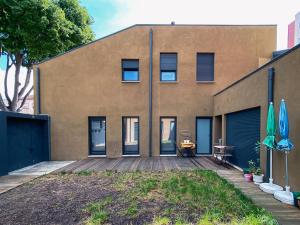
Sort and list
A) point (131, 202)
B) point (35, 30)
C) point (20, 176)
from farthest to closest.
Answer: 1. point (35, 30)
2. point (20, 176)
3. point (131, 202)

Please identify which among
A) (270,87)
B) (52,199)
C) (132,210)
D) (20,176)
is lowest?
(20,176)

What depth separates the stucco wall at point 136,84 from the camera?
9555 millimetres

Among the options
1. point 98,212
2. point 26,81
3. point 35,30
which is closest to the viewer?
point 98,212

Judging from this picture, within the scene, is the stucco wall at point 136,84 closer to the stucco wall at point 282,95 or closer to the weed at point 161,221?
the stucco wall at point 282,95

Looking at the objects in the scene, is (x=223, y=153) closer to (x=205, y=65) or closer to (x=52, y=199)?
(x=205, y=65)

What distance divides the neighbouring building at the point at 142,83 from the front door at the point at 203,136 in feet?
0.68

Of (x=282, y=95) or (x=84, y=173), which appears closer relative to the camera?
(x=282, y=95)

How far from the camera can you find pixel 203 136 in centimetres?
994

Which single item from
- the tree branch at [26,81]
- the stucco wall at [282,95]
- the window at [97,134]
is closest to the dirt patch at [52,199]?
the window at [97,134]

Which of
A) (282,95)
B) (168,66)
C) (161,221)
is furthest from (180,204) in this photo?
(168,66)

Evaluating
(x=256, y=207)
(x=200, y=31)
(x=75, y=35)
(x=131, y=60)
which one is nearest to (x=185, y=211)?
(x=256, y=207)

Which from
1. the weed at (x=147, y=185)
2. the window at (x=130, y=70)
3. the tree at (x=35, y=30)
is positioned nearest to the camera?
the weed at (x=147, y=185)

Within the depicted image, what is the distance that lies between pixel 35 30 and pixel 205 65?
968cm

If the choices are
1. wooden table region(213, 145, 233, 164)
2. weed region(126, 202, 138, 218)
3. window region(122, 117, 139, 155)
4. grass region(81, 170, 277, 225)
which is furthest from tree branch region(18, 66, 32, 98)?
weed region(126, 202, 138, 218)
